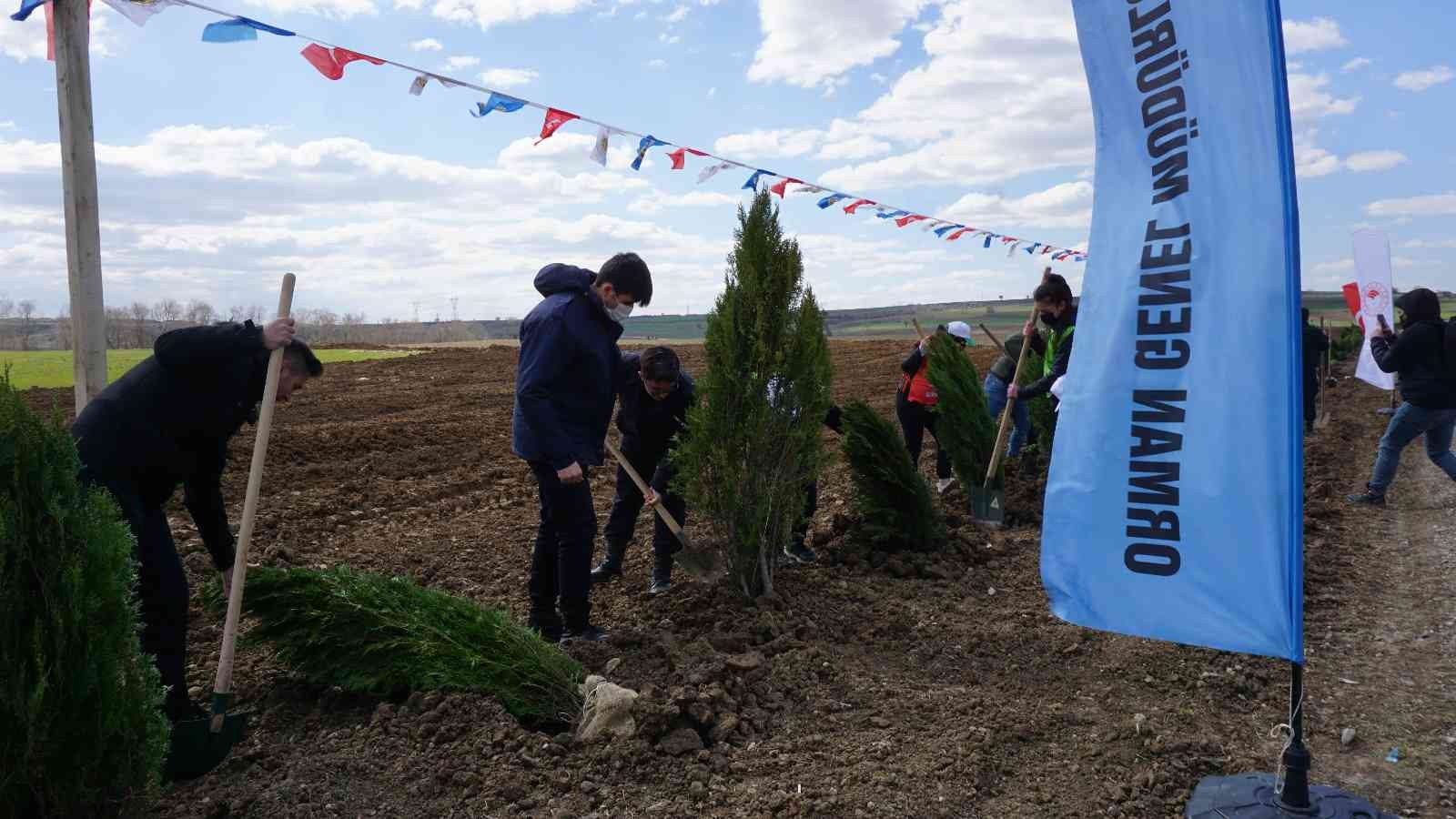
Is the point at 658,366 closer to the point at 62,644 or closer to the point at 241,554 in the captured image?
the point at 241,554

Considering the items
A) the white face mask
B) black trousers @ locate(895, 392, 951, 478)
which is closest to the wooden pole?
the white face mask

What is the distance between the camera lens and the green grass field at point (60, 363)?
66.6ft

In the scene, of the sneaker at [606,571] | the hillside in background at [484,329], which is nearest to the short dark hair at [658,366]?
the sneaker at [606,571]

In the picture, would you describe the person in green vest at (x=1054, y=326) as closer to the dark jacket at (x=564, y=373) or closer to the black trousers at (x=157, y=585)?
the dark jacket at (x=564, y=373)

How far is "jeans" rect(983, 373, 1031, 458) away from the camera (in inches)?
356

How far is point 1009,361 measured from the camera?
30.4ft

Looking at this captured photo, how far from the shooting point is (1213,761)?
11.1ft

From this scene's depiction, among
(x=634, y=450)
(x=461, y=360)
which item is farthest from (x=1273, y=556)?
(x=461, y=360)

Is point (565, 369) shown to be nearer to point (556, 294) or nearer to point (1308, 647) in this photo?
point (556, 294)

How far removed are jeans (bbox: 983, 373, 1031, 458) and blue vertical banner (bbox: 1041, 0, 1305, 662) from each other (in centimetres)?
600

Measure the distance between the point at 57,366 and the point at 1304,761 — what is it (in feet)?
88.7

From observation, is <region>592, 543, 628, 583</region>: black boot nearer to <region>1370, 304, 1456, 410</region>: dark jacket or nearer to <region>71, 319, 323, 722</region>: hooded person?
<region>71, 319, 323, 722</region>: hooded person

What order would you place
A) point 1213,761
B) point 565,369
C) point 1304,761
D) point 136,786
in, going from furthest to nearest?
→ point 565,369, point 1213,761, point 1304,761, point 136,786

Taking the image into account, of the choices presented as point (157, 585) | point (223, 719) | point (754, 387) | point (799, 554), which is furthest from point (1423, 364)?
point (157, 585)
